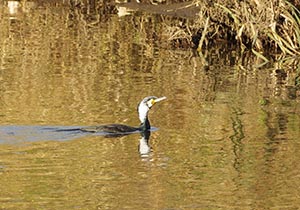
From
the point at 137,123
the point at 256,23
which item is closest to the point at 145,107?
the point at 137,123

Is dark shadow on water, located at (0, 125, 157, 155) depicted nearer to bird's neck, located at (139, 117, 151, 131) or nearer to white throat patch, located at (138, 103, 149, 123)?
bird's neck, located at (139, 117, 151, 131)

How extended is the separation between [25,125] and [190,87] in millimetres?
3682

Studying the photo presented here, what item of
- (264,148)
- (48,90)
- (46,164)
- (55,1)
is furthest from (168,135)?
(55,1)

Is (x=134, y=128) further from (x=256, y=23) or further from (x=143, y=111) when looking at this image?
(x=256, y=23)

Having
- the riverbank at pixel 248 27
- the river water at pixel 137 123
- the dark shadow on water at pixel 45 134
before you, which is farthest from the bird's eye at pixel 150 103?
the riverbank at pixel 248 27

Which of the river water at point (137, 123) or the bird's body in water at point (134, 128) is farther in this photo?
the bird's body in water at point (134, 128)

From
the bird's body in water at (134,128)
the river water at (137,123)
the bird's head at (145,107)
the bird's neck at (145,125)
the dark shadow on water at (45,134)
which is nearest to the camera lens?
the river water at (137,123)

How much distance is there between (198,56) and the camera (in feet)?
59.3

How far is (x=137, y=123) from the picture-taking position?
1256 centimetres

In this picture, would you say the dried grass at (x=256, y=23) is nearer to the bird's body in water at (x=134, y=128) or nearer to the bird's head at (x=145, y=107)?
the bird's head at (x=145, y=107)

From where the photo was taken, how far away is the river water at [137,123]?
9.23 m

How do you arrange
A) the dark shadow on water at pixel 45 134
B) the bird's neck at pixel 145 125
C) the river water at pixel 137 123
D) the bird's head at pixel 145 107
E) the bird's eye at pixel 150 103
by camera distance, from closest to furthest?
the river water at pixel 137 123 < the dark shadow on water at pixel 45 134 < the bird's neck at pixel 145 125 < the bird's head at pixel 145 107 < the bird's eye at pixel 150 103

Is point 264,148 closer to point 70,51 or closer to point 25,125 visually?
point 25,125

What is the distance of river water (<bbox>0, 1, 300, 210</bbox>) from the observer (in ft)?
30.3
